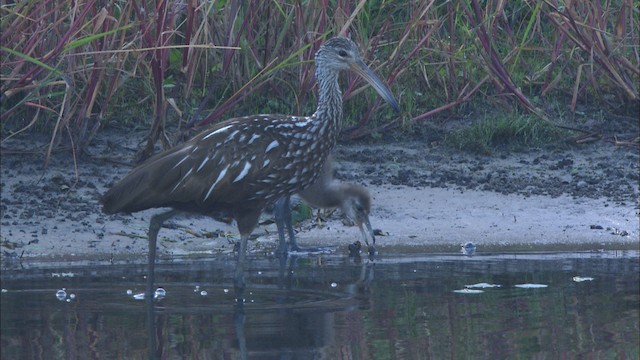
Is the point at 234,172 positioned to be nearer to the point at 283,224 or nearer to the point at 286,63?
the point at 283,224

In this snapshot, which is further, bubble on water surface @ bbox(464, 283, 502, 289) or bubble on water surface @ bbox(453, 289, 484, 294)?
bubble on water surface @ bbox(464, 283, 502, 289)

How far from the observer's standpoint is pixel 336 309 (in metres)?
5.63

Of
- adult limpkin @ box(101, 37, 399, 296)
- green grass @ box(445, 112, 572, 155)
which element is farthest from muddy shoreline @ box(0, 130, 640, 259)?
adult limpkin @ box(101, 37, 399, 296)

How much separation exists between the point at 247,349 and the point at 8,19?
3176mm

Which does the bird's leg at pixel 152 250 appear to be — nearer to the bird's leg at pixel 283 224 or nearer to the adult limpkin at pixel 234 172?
the adult limpkin at pixel 234 172

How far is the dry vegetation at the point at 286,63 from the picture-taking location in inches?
304

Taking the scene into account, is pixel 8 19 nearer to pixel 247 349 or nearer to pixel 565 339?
pixel 247 349

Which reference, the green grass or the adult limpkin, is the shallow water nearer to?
the adult limpkin

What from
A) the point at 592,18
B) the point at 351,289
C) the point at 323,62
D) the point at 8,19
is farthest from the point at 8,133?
the point at 592,18

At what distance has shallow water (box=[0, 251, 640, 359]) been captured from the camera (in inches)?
185

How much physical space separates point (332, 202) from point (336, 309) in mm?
2525

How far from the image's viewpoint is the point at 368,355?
14.9ft

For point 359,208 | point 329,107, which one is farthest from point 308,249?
point 329,107

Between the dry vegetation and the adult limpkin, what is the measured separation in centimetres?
101
